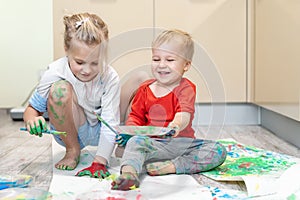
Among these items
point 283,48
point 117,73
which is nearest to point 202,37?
point 283,48

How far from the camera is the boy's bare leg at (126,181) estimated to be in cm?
92

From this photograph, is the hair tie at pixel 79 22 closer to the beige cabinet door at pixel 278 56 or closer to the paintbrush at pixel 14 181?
the paintbrush at pixel 14 181

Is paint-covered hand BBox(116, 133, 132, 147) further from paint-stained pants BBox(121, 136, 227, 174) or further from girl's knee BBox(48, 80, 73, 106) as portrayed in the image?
girl's knee BBox(48, 80, 73, 106)

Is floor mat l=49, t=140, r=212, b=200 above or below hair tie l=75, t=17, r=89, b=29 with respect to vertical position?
below

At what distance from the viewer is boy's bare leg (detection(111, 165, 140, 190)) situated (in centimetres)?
92

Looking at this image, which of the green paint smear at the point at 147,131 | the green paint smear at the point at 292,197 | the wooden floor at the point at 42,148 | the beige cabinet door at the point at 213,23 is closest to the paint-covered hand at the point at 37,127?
the wooden floor at the point at 42,148

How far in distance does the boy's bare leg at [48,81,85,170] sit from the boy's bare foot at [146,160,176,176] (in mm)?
202

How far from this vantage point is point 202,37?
6.42 feet

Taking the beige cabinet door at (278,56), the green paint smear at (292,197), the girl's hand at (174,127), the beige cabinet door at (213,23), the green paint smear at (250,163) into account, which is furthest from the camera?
the beige cabinet door at (213,23)

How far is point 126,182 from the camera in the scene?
3.07ft

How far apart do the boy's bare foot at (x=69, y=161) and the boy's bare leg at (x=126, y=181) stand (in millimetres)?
207

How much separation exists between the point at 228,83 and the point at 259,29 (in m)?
0.28

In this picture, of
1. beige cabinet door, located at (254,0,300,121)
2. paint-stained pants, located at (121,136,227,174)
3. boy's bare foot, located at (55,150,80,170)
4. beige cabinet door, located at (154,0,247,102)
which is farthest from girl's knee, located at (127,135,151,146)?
beige cabinet door, located at (154,0,247,102)

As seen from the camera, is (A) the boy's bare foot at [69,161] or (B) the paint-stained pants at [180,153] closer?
(B) the paint-stained pants at [180,153]
